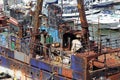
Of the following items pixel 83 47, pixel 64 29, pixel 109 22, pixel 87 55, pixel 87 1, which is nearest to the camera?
pixel 87 55

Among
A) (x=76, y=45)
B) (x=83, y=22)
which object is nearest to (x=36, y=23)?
(x=76, y=45)

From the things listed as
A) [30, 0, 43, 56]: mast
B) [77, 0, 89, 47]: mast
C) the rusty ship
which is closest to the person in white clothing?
the rusty ship

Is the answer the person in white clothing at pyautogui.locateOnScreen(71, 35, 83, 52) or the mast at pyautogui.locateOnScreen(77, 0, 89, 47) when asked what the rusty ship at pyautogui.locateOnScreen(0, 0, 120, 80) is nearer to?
the mast at pyautogui.locateOnScreen(77, 0, 89, 47)

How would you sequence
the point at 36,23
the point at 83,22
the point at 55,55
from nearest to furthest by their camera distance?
1. the point at 36,23
2. the point at 83,22
3. the point at 55,55

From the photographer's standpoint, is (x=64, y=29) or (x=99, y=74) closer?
(x=99, y=74)

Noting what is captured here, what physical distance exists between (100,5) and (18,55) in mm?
50297

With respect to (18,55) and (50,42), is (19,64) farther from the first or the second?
(50,42)

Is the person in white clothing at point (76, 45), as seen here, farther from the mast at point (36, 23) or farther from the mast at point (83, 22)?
the mast at point (36, 23)

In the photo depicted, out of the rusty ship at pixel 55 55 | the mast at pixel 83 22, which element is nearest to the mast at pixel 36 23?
the rusty ship at pixel 55 55

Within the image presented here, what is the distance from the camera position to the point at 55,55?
26.8 metres

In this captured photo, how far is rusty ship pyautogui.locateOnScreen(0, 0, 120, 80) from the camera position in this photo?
875 inches

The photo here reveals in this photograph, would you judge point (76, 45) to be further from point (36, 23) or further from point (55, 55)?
point (36, 23)

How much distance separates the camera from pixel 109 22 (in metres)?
61.8

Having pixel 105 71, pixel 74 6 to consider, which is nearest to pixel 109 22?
pixel 74 6
